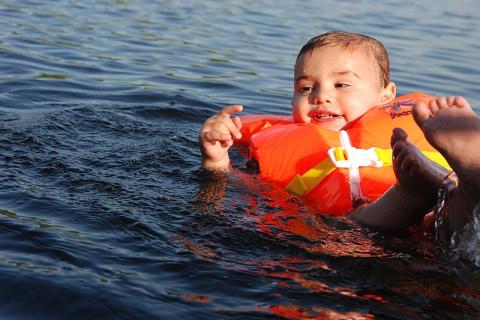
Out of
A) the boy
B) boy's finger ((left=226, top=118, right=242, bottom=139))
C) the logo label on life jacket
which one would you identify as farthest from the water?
the logo label on life jacket

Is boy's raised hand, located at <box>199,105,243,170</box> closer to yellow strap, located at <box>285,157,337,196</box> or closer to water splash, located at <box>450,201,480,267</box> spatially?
yellow strap, located at <box>285,157,337,196</box>

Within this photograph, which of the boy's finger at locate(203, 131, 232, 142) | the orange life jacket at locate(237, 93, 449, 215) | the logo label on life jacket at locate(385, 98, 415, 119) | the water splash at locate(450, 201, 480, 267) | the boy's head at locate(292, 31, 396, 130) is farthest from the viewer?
the boy's head at locate(292, 31, 396, 130)

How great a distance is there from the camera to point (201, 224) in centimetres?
402

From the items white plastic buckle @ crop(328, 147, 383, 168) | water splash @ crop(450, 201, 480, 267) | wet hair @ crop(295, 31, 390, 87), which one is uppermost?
wet hair @ crop(295, 31, 390, 87)

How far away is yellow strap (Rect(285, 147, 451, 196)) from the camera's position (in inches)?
175

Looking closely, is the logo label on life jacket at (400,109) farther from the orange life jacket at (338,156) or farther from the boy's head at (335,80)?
the boy's head at (335,80)

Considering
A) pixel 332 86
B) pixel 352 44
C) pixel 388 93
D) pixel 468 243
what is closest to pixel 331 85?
pixel 332 86

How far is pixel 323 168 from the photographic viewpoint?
178 inches

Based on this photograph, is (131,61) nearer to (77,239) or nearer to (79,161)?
(79,161)

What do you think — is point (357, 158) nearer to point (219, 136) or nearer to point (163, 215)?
point (219, 136)

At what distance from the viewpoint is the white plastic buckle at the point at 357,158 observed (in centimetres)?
441

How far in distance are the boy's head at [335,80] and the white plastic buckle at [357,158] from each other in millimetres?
488

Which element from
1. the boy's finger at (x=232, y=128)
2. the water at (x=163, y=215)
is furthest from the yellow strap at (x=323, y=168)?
the boy's finger at (x=232, y=128)

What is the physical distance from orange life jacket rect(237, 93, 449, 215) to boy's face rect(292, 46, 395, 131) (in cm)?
9
